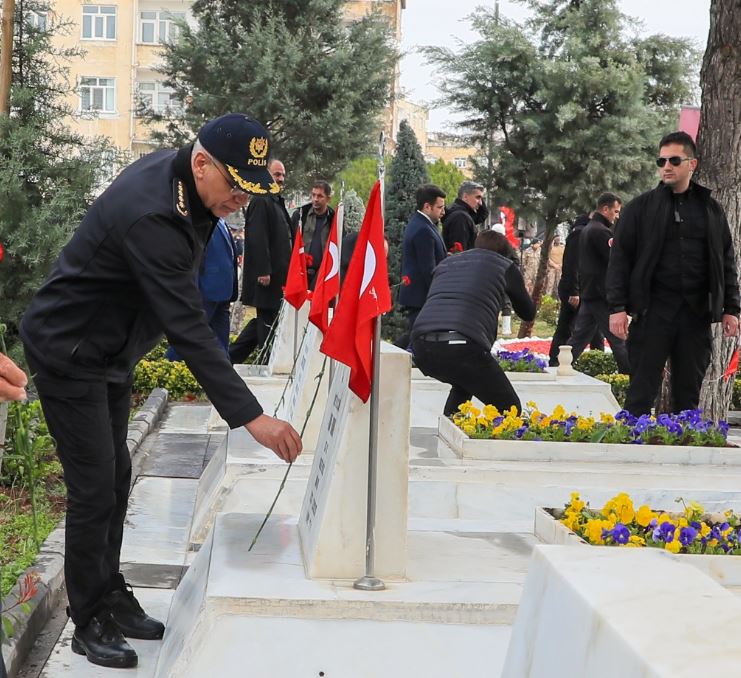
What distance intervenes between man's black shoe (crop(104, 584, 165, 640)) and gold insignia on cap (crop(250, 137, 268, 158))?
1.82 metres

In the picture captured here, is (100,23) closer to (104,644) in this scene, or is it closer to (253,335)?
(253,335)

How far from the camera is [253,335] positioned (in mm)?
12258

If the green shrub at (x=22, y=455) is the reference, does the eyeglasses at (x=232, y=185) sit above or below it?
above

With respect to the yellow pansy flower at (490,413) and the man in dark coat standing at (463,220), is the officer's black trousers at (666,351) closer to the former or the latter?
the yellow pansy flower at (490,413)

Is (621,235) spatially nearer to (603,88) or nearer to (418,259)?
(418,259)

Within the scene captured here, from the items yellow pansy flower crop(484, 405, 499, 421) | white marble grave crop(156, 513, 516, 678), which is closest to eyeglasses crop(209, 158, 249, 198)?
white marble grave crop(156, 513, 516, 678)

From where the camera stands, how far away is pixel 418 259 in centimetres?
1248

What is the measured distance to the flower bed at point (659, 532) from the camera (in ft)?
15.5

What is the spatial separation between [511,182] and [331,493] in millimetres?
22165

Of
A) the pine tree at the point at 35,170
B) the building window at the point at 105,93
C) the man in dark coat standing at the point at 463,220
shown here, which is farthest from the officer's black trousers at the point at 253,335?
the building window at the point at 105,93

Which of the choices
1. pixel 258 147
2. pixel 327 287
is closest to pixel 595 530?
pixel 327 287

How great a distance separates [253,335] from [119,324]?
800 cm

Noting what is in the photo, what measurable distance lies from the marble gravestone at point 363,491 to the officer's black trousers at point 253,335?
790 cm

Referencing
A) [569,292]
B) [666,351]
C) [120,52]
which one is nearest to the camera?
[666,351]
